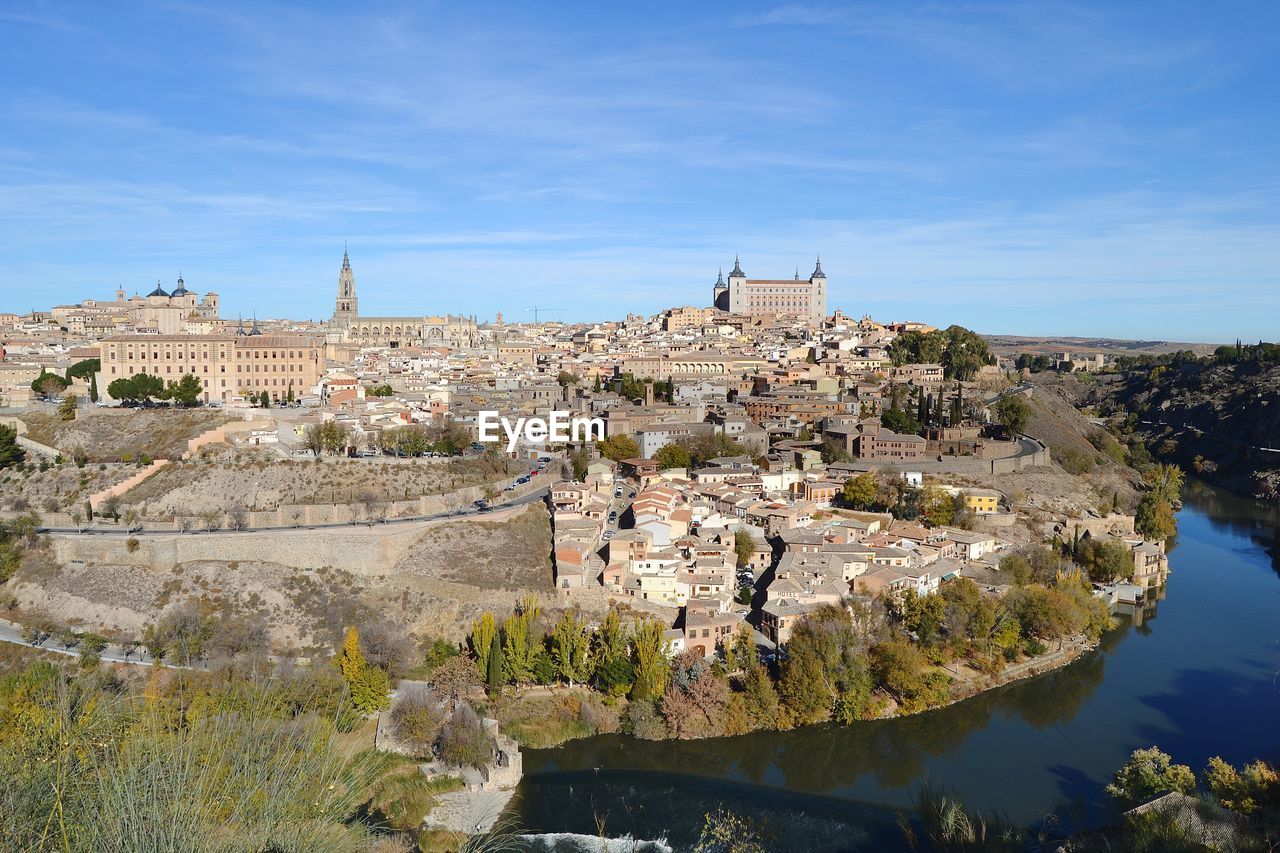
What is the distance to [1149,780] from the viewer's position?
37.2ft

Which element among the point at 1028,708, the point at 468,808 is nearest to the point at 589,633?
the point at 468,808

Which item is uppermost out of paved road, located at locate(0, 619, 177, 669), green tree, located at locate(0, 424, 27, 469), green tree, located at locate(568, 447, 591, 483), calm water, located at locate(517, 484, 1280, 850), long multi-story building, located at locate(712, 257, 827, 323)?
long multi-story building, located at locate(712, 257, 827, 323)

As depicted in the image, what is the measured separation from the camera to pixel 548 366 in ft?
137

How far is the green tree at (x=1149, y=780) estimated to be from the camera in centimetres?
1120

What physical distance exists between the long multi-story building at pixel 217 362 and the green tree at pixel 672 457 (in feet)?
38.9

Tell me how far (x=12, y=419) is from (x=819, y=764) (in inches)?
930

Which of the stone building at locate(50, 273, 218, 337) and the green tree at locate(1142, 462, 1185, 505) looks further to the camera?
the stone building at locate(50, 273, 218, 337)

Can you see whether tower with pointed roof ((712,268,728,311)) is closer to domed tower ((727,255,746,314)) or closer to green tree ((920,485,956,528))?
domed tower ((727,255,746,314))

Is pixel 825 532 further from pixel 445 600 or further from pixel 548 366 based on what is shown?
pixel 548 366

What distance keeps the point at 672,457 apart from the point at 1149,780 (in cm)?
1558

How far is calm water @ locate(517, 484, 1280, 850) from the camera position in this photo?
479 inches

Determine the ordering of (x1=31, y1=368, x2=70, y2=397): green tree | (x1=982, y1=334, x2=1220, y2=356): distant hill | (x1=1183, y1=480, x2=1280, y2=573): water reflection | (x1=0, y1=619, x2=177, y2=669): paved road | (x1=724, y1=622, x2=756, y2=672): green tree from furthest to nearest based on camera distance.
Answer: (x1=982, y1=334, x2=1220, y2=356): distant hill → (x1=31, y1=368, x2=70, y2=397): green tree → (x1=1183, y1=480, x2=1280, y2=573): water reflection → (x1=0, y1=619, x2=177, y2=669): paved road → (x1=724, y1=622, x2=756, y2=672): green tree

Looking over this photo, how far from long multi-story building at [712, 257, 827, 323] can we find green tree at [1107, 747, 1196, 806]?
48.9 metres

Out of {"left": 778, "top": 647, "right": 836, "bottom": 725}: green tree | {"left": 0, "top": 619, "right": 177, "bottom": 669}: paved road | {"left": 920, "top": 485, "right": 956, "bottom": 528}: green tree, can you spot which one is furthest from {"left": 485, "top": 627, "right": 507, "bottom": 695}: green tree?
{"left": 920, "top": 485, "right": 956, "bottom": 528}: green tree
